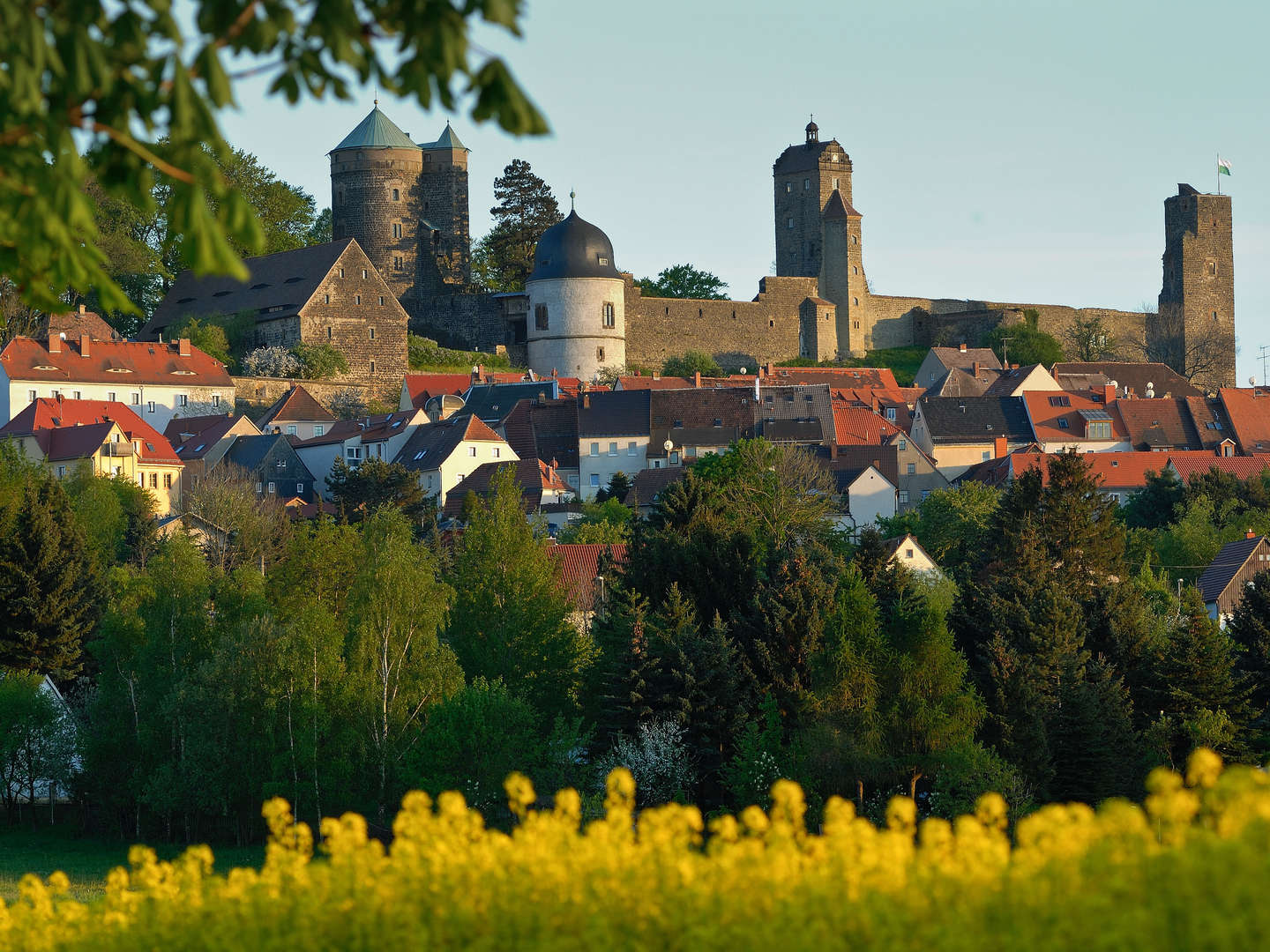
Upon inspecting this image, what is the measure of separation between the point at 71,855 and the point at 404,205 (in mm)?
56919

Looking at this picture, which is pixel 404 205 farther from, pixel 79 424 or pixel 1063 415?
pixel 1063 415

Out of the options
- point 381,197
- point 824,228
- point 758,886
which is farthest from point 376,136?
point 758,886

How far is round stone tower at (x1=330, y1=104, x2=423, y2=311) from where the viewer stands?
290 ft

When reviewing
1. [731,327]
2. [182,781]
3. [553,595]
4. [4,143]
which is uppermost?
[731,327]

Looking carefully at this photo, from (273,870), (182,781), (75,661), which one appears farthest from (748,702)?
(273,870)

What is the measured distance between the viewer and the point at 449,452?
224 ft

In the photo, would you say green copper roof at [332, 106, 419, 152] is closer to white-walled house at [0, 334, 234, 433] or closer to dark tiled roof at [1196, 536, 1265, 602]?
white-walled house at [0, 334, 234, 433]

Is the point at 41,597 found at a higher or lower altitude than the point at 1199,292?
lower

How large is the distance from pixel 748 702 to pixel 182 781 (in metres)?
11.0

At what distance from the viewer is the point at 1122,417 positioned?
7638 centimetres

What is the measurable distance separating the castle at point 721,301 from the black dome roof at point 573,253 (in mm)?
80

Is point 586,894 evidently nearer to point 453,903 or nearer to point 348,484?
point 453,903

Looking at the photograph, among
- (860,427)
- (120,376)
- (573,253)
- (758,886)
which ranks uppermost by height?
(573,253)

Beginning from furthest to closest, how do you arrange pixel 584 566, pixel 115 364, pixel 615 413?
pixel 115 364, pixel 615 413, pixel 584 566
